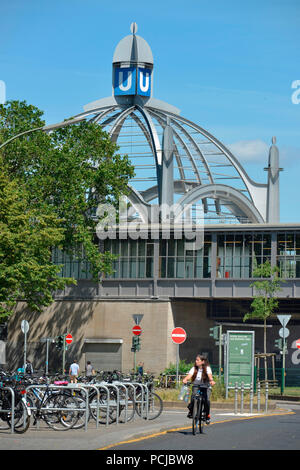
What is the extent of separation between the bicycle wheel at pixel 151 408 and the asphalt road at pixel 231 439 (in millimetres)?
1751

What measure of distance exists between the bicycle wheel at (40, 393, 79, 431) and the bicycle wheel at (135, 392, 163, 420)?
11.3 ft

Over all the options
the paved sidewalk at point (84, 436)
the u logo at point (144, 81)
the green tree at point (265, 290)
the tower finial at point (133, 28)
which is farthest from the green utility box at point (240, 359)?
the tower finial at point (133, 28)

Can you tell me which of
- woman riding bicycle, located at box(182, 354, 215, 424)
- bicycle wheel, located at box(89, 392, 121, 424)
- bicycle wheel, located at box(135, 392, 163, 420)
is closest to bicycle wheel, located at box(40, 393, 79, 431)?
bicycle wheel, located at box(89, 392, 121, 424)

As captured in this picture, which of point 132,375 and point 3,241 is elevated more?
point 3,241

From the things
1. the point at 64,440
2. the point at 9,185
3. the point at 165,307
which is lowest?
the point at 64,440

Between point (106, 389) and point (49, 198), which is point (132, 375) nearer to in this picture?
point (106, 389)

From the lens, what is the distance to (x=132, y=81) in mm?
81312

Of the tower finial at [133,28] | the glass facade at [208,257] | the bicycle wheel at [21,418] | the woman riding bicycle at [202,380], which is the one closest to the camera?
the bicycle wheel at [21,418]

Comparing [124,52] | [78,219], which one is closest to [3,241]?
[78,219]

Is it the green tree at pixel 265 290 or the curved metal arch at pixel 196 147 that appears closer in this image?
the green tree at pixel 265 290

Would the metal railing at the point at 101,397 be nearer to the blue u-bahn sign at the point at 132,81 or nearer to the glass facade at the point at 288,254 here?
the glass facade at the point at 288,254

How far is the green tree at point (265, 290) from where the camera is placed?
5441cm
